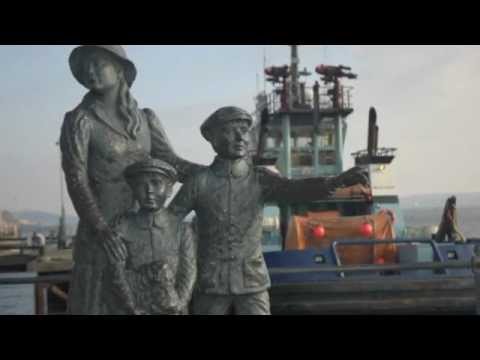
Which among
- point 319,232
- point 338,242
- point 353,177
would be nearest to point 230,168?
point 353,177

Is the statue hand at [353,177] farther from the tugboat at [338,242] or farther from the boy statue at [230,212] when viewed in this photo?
the tugboat at [338,242]

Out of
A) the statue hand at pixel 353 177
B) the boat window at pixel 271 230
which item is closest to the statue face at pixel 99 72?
the statue hand at pixel 353 177

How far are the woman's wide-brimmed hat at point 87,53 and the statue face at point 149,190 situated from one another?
0.70 metres

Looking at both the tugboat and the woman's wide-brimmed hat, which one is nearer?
the woman's wide-brimmed hat

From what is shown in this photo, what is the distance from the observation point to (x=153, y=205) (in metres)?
3.51

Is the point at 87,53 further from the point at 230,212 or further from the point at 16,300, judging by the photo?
the point at 16,300

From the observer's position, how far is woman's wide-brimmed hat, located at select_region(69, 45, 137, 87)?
3715 mm

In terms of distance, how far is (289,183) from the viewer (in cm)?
383

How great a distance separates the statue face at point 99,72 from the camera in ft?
12.2

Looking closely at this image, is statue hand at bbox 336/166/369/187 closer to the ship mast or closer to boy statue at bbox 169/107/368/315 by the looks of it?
boy statue at bbox 169/107/368/315

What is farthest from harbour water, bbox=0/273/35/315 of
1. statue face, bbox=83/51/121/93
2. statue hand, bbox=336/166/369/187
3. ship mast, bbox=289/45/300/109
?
statue hand, bbox=336/166/369/187

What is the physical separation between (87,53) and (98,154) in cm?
55
